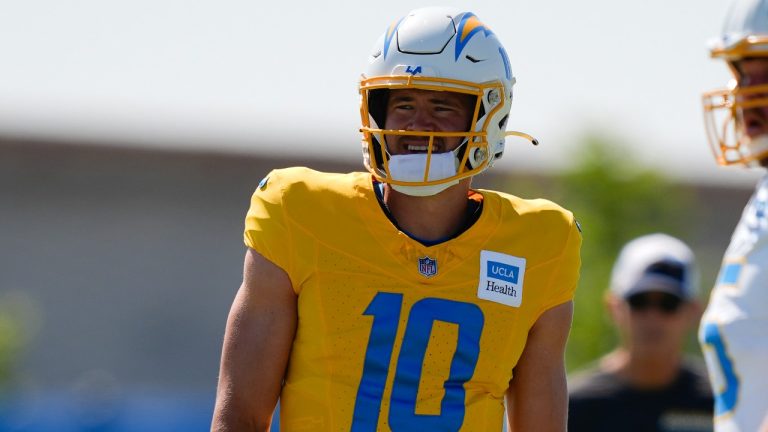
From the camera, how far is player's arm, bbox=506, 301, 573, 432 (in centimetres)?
402

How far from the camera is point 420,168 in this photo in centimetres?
386

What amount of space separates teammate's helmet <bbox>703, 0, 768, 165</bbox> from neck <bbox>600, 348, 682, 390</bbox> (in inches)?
87.0

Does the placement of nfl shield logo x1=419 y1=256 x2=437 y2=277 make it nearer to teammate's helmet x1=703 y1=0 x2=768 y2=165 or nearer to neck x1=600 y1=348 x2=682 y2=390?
teammate's helmet x1=703 y1=0 x2=768 y2=165

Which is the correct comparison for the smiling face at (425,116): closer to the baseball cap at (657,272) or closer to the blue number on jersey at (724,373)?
the blue number on jersey at (724,373)

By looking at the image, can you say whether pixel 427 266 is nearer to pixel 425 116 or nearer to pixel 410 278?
pixel 410 278

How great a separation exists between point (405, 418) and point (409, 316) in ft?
0.89

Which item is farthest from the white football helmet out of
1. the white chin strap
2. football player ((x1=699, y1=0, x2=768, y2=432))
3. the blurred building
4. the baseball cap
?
the blurred building

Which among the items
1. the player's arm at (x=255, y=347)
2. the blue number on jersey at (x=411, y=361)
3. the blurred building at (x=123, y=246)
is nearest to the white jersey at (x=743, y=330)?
the blue number on jersey at (x=411, y=361)

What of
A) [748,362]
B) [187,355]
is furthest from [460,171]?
[187,355]

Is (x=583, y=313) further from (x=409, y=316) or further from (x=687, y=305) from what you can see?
(x=409, y=316)

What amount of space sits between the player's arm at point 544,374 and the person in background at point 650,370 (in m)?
2.50

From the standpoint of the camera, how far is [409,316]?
387cm

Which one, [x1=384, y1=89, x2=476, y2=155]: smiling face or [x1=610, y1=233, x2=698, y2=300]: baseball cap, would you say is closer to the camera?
[x1=384, y1=89, x2=476, y2=155]: smiling face

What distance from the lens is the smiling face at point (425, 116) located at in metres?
3.93
